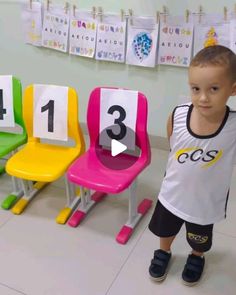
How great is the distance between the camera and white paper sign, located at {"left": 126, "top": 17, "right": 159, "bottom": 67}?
219 centimetres

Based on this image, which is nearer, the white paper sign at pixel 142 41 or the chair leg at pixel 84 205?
the chair leg at pixel 84 205

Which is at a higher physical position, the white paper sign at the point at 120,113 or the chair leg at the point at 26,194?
the white paper sign at the point at 120,113

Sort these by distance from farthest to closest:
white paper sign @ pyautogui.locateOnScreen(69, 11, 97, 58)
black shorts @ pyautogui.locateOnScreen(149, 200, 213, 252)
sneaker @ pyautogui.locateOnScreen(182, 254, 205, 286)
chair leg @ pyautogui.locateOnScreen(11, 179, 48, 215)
Answer: white paper sign @ pyautogui.locateOnScreen(69, 11, 97, 58) → chair leg @ pyautogui.locateOnScreen(11, 179, 48, 215) → sneaker @ pyautogui.locateOnScreen(182, 254, 205, 286) → black shorts @ pyautogui.locateOnScreen(149, 200, 213, 252)

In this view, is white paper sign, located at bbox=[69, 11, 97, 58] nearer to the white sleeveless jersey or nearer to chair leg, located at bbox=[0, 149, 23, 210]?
chair leg, located at bbox=[0, 149, 23, 210]

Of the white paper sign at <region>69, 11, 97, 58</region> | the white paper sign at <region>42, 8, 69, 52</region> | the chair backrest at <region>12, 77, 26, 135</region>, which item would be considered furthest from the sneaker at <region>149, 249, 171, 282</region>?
the white paper sign at <region>42, 8, 69, 52</region>

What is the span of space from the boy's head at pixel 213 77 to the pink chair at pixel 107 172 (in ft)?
2.04

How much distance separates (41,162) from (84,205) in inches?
14.3

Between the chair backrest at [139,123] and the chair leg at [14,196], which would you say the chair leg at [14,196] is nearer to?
the chair leg at [14,196]

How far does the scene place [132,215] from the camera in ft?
5.97

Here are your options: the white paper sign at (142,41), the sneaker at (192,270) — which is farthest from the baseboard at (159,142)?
the sneaker at (192,270)

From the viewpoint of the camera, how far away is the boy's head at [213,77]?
3.35ft

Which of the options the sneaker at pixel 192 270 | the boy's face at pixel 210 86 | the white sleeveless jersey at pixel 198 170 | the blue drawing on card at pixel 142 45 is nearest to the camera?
the boy's face at pixel 210 86

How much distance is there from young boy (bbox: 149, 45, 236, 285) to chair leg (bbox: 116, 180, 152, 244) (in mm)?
373
